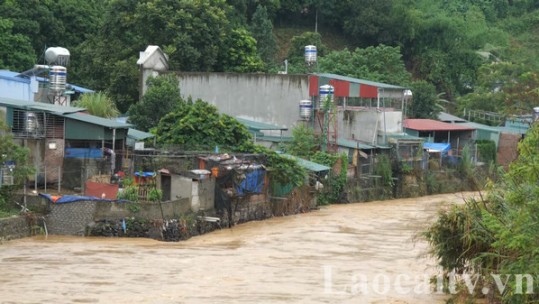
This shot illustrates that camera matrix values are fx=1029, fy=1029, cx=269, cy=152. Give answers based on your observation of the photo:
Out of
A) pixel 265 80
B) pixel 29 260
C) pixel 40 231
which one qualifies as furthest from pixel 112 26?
pixel 29 260

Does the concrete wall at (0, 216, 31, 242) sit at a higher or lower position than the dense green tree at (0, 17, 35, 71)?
lower

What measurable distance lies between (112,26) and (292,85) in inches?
344

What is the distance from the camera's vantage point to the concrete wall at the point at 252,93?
44594 mm

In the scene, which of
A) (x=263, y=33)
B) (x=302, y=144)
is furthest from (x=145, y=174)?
(x=263, y=33)

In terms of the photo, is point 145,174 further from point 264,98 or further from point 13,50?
point 13,50

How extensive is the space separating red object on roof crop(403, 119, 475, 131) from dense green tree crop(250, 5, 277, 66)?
969 centimetres

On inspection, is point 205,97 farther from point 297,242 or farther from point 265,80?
point 297,242

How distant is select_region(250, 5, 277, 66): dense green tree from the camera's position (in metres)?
58.2

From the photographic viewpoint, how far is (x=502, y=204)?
17.9 metres

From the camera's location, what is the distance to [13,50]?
4450 cm

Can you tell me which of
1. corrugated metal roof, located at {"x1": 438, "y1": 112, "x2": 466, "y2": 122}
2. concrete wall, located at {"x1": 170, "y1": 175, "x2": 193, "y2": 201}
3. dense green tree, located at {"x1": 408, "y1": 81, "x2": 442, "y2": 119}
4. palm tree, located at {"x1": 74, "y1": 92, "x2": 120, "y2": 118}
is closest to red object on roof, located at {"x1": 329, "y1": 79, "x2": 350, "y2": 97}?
palm tree, located at {"x1": 74, "y1": 92, "x2": 120, "y2": 118}

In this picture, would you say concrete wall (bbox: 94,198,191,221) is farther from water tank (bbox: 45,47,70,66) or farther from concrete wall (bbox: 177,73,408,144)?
concrete wall (bbox: 177,73,408,144)

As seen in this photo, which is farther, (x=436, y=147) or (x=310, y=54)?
(x=436, y=147)

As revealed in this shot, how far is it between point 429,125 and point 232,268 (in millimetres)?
30464
